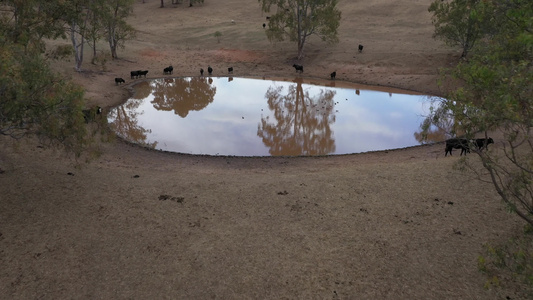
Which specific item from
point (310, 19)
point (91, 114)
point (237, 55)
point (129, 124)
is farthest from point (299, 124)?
point (237, 55)

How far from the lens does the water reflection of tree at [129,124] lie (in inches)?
909

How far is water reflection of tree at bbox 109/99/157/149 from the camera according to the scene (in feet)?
75.7

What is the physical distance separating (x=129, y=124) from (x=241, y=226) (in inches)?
688

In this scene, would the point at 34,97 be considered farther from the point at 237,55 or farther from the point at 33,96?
the point at 237,55

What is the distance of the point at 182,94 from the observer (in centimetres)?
3534

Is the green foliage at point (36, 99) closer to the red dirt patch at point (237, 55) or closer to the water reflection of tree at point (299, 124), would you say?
the water reflection of tree at point (299, 124)

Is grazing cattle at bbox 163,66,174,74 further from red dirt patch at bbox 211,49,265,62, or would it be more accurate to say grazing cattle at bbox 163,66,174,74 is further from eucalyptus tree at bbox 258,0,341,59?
eucalyptus tree at bbox 258,0,341,59

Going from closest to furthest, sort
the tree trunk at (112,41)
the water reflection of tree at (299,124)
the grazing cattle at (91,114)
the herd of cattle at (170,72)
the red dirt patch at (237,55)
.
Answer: the grazing cattle at (91,114), the water reflection of tree at (299,124), the herd of cattle at (170,72), the tree trunk at (112,41), the red dirt patch at (237,55)

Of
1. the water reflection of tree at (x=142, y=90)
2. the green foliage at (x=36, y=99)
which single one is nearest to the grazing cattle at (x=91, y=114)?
the green foliage at (x=36, y=99)

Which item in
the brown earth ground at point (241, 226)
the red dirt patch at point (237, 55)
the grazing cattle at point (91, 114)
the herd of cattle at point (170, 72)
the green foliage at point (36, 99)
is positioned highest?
the red dirt patch at point (237, 55)

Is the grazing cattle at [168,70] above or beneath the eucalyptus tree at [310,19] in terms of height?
beneath

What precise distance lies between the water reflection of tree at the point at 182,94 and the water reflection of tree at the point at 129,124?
7.00ft

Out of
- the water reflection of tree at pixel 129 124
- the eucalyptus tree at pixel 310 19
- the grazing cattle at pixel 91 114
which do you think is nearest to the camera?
the grazing cattle at pixel 91 114

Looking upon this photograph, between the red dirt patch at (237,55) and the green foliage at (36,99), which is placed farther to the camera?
the red dirt patch at (237,55)
